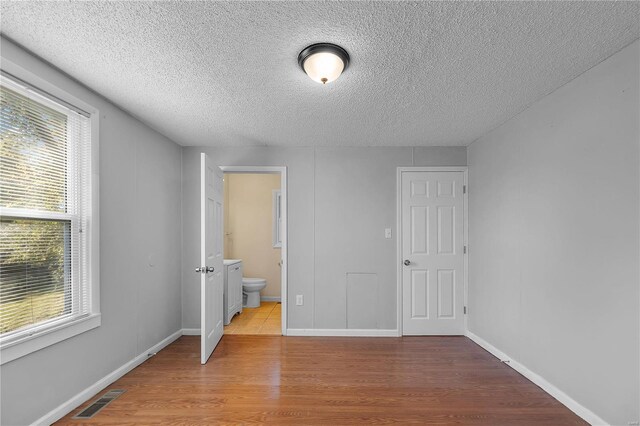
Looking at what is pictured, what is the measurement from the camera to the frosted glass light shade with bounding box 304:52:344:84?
5.89 ft

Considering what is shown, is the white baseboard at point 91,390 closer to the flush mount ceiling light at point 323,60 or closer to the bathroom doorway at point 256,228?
the bathroom doorway at point 256,228

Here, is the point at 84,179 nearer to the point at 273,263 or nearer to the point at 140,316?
the point at 140,316

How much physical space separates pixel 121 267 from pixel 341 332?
248 centimetres

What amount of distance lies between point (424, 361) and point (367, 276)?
3.71 feet

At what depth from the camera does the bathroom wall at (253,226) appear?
18.4 feet

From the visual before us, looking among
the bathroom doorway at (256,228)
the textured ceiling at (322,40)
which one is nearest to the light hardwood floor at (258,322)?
the bathroom doorway at (256,228)

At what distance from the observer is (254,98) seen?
2492mm

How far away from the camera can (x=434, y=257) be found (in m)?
3.82

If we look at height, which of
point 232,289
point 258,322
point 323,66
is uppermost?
point 323,66

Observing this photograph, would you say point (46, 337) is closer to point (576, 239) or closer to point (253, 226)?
point (576, 239)

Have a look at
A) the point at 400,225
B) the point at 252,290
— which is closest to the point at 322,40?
the point at 400,225


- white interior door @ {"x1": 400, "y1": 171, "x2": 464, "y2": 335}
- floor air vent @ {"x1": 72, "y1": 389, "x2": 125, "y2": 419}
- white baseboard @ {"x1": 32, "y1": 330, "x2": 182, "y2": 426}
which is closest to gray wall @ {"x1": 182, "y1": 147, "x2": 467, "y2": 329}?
white interior door @ {"x1": 400, "y1": 171, "x2": 464, "y2": 335}

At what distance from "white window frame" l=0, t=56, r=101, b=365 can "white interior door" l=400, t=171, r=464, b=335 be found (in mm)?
3103

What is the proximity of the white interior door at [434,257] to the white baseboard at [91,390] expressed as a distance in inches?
112
